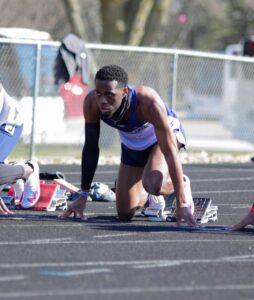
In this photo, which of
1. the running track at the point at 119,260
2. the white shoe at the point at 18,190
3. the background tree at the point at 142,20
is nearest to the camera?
the running track at the point at 119,260

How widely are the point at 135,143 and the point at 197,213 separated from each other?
92cm

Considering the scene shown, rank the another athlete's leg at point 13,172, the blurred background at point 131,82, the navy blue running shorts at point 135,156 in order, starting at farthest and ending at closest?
the blurred background at point 131,82 → the another athlete's leg at point 13,172 → the navy blue running shorts at point 135,156

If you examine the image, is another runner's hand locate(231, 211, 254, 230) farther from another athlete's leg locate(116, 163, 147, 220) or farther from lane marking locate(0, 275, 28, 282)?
lane marking locate(0, 275, 28, 282)

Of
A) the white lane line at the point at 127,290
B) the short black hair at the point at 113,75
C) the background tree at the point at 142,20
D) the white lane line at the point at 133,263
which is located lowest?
the white lane line at the point at 127,290

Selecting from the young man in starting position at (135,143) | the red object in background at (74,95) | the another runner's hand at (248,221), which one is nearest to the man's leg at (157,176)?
the young man in starting position at (135,143)

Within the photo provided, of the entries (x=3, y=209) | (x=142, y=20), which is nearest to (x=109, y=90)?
(x=3, y=209)

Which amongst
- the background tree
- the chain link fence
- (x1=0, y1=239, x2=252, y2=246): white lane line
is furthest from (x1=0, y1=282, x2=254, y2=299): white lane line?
the background tree

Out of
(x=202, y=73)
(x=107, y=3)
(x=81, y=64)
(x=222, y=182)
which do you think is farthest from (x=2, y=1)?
(x=222, y=182)

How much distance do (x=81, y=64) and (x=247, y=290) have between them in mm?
12129

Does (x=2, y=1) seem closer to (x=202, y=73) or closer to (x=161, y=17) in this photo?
(x=161, y=17)

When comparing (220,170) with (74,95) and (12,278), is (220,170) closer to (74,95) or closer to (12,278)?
(74,95)

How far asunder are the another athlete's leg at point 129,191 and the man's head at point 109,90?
130 cm

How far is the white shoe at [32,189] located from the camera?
12258 mm

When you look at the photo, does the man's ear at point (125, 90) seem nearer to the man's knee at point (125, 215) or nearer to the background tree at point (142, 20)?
the man's knee at point (125, 215)
